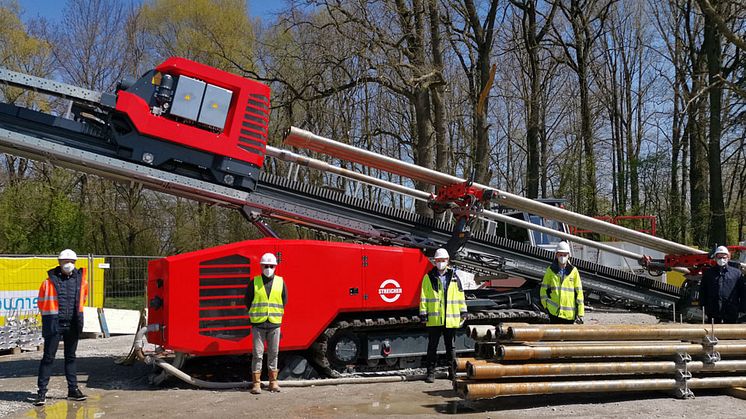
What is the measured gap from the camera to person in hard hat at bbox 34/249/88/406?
7.80m

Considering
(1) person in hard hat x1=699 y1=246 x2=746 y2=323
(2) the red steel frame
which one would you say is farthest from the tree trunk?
(2) the red steel frame

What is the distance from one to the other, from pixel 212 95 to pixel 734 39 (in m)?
11.1

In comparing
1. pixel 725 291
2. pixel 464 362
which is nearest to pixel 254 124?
pixel 464 362

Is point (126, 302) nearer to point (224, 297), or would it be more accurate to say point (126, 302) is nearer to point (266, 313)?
point (224, 297)

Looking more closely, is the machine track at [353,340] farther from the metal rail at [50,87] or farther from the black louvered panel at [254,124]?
the metal rail at [50,87]

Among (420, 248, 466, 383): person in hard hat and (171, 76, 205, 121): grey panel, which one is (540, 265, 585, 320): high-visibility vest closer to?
(420, 248, 466, 383): person in hard hat

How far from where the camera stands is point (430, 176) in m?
9.35

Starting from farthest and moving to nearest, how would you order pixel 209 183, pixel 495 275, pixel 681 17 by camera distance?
pixel 681 17
pixel 495 275
pixel 209 183

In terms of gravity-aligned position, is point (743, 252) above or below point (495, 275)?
above

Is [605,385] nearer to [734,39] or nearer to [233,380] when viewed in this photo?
[233,380]

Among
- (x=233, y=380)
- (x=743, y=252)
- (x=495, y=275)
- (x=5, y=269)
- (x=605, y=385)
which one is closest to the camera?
(x=605, y=385)

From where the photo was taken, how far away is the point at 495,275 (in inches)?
400

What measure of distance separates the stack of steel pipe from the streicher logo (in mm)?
1466

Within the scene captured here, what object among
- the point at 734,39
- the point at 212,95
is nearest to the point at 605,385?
the point at 212,95
